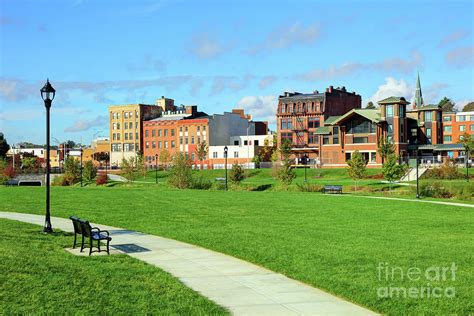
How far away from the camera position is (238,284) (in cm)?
1116

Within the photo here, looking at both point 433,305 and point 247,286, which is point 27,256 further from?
point 433,305

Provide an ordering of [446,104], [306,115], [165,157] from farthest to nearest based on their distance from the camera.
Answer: [446,104]
[165,157]
[306,115]

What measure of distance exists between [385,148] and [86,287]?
75.0 metres

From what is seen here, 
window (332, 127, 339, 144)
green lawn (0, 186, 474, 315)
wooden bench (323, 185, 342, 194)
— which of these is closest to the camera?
green lawn (0, 186, 474, 315)

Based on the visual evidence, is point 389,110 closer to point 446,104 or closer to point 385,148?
point 385,148

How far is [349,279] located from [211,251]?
4.87m

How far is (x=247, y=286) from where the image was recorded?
11.0 m

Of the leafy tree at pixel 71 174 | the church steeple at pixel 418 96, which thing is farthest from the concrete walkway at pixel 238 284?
the church steeple at pixel 418 96

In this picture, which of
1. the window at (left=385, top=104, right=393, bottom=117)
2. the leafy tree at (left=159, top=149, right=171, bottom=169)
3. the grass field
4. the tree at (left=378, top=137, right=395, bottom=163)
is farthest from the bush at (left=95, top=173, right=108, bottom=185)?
the grass field

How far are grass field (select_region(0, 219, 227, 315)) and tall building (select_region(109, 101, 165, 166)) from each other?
11380cm

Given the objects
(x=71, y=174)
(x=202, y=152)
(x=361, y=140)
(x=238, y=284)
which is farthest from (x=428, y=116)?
(x=238, y=284)

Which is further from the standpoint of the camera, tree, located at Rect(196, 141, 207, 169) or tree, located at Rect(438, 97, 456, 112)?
tree, located at Rect(438, 97, 456, 112)

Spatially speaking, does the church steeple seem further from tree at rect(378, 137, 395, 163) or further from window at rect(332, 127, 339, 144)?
tree at rect(378, 137, 395, 163)

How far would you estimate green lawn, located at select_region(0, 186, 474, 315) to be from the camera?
10.9 meters
